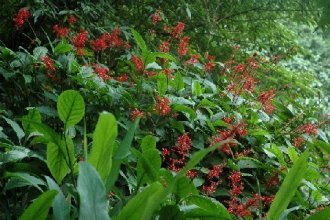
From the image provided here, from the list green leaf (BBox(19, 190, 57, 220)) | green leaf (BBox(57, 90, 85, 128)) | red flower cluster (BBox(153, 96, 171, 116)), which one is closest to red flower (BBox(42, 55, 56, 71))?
red flower cluster (BBox(153, 96, 171, 116))

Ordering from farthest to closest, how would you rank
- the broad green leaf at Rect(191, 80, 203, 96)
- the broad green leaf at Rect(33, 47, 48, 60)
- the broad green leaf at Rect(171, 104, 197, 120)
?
the broad green leaf at Rect(191, 80, 203, 96) → the broad green leaf at Rect(33, 47, 48, 60) → the broad green leaf at Rect(171, 104, 197, 120)

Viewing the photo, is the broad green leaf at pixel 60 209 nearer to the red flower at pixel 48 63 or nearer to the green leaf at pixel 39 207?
the green leaf at pixel 39 207

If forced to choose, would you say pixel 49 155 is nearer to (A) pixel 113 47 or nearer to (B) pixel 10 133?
(B) pixel 10 133

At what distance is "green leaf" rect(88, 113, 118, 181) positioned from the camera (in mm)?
1092

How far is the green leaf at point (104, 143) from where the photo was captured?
109 centimetres

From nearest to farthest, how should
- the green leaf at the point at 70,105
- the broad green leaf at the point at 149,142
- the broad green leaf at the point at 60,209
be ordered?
the broad green leaf at the point at 60,209, the green leaf at the point at 70,105, the broad green leaf at the point at 149,142

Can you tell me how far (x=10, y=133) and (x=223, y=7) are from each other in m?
2.66

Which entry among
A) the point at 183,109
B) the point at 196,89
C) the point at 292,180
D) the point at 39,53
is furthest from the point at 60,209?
the point at 196,89

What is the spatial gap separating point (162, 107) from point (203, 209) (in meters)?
0.86

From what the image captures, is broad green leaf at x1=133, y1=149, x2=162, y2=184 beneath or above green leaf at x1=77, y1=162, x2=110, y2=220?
beneath

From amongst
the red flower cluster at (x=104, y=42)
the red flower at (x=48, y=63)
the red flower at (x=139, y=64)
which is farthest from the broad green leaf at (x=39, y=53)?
the red flower at (x=139, y=64)

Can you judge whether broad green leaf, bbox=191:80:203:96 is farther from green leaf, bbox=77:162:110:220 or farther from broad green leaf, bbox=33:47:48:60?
green leaf, bbox=77:162:110:220

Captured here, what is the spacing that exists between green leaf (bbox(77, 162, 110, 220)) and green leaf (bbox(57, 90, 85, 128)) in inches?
10.9

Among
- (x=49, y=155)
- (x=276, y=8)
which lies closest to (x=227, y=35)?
(x=276, y=8)
